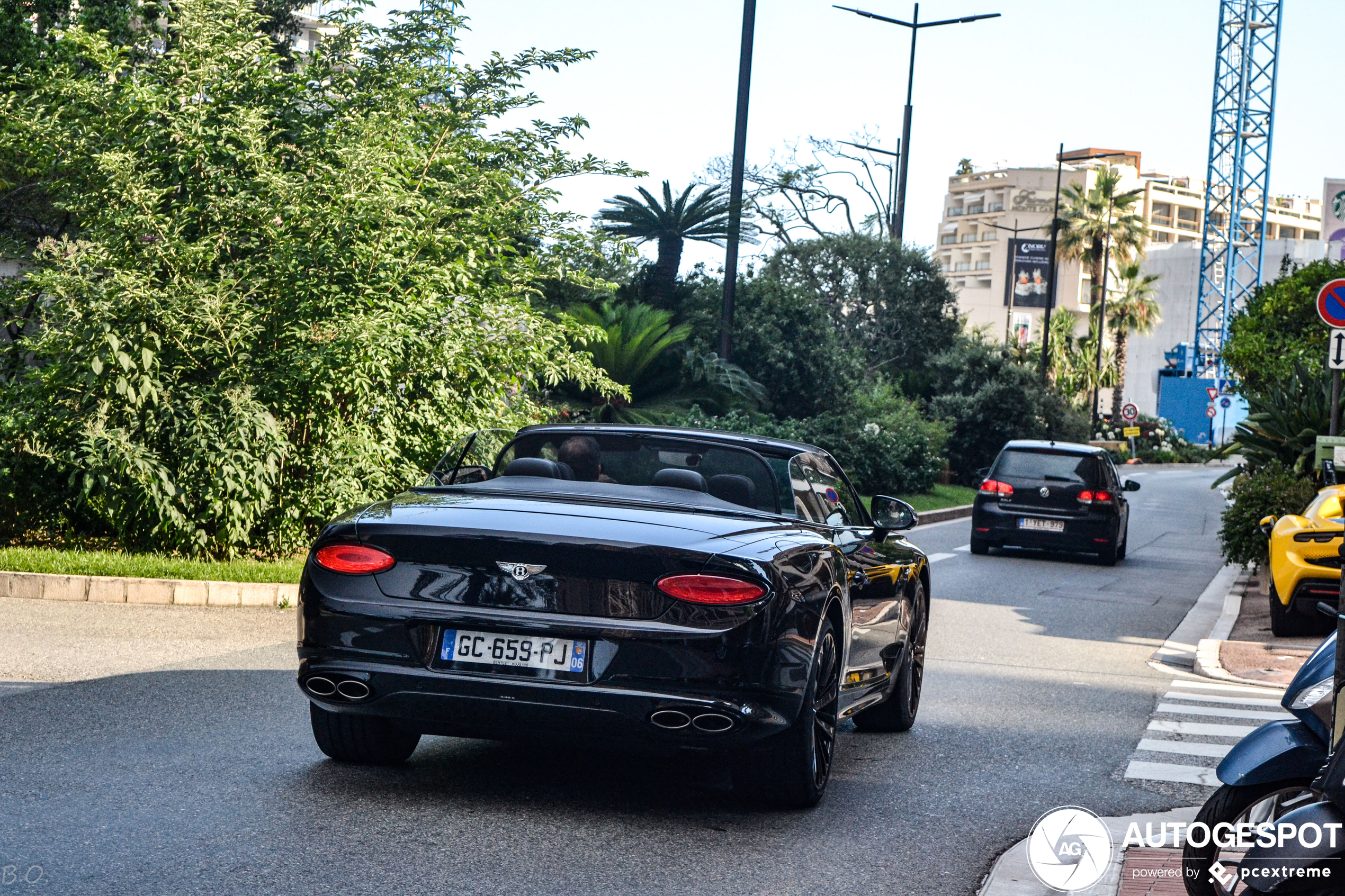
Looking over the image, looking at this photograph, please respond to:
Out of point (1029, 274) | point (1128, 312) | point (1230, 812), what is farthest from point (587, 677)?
point (1029, 274)

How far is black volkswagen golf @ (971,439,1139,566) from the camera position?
67.5 ft

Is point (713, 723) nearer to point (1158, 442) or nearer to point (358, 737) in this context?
point (358, 737)

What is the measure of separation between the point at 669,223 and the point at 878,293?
16102mm

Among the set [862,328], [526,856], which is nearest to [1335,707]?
[526,856]

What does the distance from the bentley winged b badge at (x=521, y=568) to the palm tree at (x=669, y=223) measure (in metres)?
23.6

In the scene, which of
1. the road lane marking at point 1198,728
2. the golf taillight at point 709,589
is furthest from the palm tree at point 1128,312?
the golf taillight at point 709,589

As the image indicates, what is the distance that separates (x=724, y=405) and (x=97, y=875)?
74.9ft

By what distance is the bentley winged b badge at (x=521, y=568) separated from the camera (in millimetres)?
5156

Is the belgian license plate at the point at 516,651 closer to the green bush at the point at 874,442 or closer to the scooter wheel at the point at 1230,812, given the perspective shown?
the scooter wheel at the point at 1230,812

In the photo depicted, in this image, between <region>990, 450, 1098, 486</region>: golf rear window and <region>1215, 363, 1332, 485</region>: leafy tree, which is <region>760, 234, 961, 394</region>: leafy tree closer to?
<region>990, 450, 1098, 486</region>: golf rear window

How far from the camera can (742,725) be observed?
510cm

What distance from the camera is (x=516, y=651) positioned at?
512 centimetres

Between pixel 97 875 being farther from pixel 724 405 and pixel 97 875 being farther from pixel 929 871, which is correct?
pixel 724 405

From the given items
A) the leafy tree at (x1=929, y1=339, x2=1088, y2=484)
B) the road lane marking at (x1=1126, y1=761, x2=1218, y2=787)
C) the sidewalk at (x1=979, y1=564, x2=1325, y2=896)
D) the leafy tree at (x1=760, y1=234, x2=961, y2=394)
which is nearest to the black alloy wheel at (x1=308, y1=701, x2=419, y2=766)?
the sidewalk at (x1=979, y1=564, x2=1325, y2=896)
